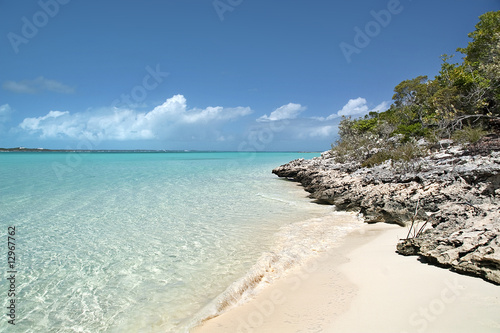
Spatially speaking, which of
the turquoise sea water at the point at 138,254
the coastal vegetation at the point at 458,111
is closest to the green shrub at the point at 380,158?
the coastal vegetation at the point at 458,111

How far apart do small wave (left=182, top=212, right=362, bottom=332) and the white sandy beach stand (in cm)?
22

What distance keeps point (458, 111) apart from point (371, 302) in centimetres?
1975

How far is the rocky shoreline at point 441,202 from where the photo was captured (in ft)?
17.2

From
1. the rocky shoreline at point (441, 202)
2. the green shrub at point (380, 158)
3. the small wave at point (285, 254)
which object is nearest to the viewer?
the small wave at point (285, 254)

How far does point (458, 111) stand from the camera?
60.2 ft

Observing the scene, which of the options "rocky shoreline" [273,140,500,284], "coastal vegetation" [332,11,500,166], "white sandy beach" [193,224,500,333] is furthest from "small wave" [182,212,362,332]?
"coastal vegetation" [332,11,500,166]

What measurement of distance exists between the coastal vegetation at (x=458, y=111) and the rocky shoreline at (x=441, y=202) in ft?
3.94

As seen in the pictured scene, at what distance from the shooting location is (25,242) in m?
8.27

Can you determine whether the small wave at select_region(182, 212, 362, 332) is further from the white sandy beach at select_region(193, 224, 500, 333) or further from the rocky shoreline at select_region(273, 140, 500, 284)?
the rocky shoreline at select_region(273, 140, 500, 284)

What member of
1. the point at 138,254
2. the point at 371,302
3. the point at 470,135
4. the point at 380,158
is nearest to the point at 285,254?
the point at 371,302

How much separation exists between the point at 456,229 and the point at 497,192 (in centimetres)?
374

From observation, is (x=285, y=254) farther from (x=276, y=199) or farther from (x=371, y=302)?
(x=276, y=199)

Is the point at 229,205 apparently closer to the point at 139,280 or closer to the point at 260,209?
the point at 260,209

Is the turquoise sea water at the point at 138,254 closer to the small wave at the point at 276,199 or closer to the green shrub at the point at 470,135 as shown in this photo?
the small wave at the point at 276,199
